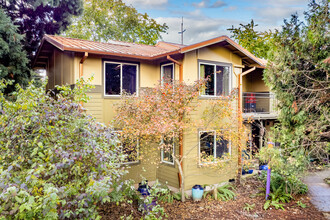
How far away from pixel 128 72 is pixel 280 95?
561cm

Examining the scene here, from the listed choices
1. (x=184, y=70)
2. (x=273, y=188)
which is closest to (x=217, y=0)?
(x=184, y=70)

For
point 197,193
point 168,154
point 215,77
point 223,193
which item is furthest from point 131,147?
point 215,77

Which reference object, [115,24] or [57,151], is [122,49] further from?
[115,24]

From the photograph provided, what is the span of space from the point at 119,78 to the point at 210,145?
4.53 m

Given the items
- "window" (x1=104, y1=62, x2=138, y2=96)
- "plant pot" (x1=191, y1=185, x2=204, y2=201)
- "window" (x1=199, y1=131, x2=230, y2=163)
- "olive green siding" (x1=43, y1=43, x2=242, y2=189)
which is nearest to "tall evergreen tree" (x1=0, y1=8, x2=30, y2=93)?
"olive green siding" (x1=43, y1=43, x2=242, y2=189)

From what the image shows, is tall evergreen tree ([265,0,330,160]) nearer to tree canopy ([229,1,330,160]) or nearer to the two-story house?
tree canopy ([229,1,330,160])

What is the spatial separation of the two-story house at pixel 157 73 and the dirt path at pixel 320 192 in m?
2.98

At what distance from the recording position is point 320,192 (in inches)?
373

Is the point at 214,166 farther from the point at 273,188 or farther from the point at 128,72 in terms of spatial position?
the point at 128,72

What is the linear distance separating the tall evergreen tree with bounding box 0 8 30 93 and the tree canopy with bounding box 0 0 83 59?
3518 millimetres

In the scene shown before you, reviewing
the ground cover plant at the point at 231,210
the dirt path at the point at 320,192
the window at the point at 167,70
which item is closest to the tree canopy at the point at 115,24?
the window at the point at 167,70

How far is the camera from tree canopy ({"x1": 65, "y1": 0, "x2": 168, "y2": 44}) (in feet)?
74.8

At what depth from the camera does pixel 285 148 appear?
27.7ft

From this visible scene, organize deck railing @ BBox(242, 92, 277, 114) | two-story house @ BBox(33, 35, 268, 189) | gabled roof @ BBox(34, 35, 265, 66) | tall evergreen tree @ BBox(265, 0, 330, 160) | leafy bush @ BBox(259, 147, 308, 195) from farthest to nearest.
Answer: deck railing @ BBox(242, 92, 277, 114) → two-story house @ BBox(33, 35, 268, 189) → gabled roof @ BBox(34, 35, 265, 66) → leafy bush @ BBox(259, 147, 308, 195) → tall evergreen tree @ BBox(265, 0, 330, 160)
